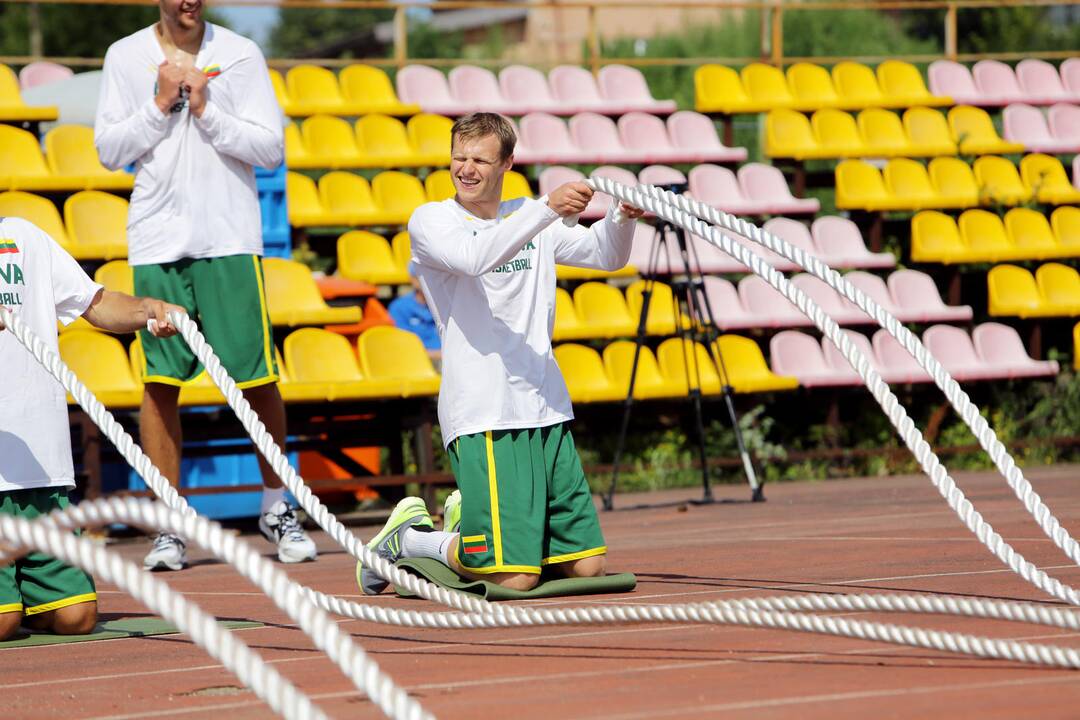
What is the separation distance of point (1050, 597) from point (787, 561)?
128 centimetres

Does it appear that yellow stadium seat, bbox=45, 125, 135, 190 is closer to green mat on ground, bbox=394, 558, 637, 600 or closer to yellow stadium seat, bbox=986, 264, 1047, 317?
green mat on ground, bbox=394, 558, 637, 600

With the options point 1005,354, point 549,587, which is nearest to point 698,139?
point 1005,354

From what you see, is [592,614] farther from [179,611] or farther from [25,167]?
[25,167]

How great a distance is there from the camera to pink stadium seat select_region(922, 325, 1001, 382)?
10.5m

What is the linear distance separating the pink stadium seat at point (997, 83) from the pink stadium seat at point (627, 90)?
2.97m

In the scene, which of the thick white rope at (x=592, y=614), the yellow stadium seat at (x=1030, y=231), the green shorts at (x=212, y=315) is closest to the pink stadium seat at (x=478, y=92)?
the yellow stadium seat at (x=1030, y=231)

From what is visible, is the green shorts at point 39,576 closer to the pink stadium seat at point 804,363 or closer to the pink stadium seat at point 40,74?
the pink stadium seat at point 804,363

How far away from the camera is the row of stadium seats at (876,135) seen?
12.5 m

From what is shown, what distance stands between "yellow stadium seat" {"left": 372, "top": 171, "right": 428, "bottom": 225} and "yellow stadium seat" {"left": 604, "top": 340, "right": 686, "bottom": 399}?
194cm

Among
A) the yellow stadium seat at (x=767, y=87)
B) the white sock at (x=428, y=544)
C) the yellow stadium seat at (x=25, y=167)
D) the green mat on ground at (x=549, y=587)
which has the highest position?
the yellow stadium seat at (x=767, y=87)

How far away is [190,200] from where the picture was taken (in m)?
5.97

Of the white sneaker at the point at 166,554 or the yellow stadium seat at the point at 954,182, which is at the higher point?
the yellow stadium seat at the point at 954,182

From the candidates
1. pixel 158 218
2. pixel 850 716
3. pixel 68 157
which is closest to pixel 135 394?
pixel 158 218

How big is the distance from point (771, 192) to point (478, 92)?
2.65 m
